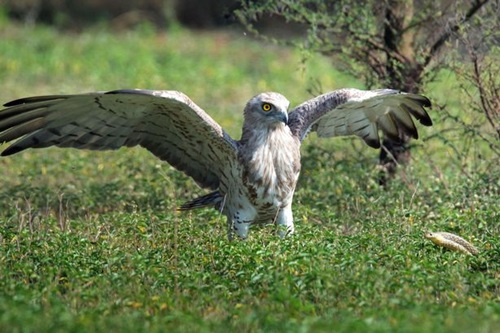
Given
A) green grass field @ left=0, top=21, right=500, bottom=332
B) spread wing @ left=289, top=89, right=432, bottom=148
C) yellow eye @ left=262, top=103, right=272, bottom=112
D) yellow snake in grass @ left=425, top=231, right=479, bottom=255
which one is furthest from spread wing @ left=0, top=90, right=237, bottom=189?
yellow snake in grass @ left=425, top=231, right=479, bottom=255

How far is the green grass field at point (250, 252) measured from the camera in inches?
211

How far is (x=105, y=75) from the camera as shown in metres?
17.5

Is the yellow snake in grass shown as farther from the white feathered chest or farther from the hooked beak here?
the hooked beak

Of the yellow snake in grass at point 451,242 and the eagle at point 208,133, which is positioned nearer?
the yellow snake in grass at point 451,242

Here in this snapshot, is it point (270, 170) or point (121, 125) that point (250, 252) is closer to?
point (270, 170)

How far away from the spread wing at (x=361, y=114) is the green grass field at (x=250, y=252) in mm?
604

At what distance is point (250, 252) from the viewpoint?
258 inches

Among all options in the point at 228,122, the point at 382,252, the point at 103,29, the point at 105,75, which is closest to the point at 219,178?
the point at 382,252

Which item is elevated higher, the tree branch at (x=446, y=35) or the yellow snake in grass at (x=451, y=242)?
the tree branch at (x=446, y=35)

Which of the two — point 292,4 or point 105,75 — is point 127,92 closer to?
point 292,4

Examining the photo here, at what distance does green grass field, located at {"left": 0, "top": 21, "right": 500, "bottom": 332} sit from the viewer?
5371 mm

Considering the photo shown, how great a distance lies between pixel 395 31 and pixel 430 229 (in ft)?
9.11

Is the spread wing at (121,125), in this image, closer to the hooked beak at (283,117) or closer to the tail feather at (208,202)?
the tail feather at (208,202)

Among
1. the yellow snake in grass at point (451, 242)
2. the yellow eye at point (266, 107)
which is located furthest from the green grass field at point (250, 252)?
the yellow eye at point (266, 107)
